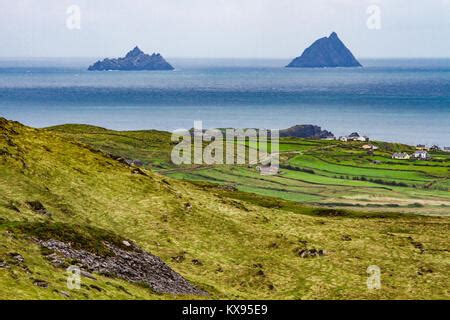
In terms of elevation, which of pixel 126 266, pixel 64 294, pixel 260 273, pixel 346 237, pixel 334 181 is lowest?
pixel 334 181

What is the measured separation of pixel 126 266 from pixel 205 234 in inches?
694

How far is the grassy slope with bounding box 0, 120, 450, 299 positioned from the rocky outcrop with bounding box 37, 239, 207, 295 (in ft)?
5.24

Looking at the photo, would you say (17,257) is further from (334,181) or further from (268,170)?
(268,170)

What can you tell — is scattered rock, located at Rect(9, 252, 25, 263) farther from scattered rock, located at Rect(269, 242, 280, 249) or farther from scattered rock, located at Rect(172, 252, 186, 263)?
scattered rock, located at Rect(269, 242, 280, 249)

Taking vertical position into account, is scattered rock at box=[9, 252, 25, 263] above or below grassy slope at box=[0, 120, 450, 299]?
above

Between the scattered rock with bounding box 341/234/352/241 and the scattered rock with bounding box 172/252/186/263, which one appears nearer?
the scattered rock with bounding box 172/252/186/263

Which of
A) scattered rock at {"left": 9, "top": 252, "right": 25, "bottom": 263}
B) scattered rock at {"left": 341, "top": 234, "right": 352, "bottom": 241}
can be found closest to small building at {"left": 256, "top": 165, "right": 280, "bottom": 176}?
scattered rock at {"left": 341, "top": 234, "right": 352, "bottom": 241}

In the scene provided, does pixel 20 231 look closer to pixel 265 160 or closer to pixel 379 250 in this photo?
pixel 379 250

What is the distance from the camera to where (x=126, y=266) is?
1927 inches

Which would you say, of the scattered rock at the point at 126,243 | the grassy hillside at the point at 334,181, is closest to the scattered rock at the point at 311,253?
the scattered rock at the point at 126,243

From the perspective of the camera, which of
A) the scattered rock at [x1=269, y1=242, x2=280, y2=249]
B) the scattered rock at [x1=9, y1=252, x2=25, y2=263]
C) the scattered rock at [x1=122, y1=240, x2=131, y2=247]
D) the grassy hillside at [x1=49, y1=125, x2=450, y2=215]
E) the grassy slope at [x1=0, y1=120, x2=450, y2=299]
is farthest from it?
the grassy hillside at [x1=49, y1=125, x2=450, y2=215]

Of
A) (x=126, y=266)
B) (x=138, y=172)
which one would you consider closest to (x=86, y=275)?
(x=126, y=266)

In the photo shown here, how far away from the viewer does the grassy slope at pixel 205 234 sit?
53000 mm

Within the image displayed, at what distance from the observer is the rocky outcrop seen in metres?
46.2
